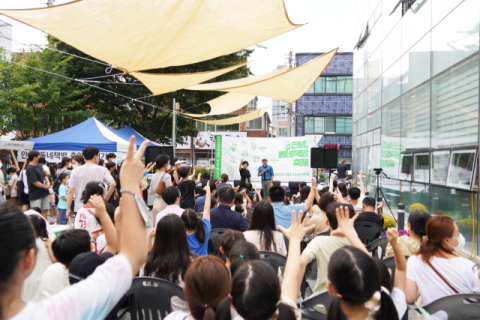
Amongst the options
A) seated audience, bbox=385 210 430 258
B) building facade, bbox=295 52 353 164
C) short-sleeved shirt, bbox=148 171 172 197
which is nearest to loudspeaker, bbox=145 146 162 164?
short-sleeved shirt, bbox=148 171 172 197

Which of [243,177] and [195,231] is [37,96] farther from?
[195,231]

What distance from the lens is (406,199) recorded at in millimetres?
9750

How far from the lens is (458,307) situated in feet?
7.00

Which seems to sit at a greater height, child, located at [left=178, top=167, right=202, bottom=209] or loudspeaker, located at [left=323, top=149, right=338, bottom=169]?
loudspeaker, located at [left=323, top=149, right=338, bottom=169]

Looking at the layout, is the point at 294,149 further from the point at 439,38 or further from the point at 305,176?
the point at 439,38

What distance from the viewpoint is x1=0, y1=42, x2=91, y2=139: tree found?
15.9 meters

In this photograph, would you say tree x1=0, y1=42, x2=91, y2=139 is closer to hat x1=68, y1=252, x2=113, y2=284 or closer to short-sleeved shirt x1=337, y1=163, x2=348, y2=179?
short-sleeved shirt x1=337, y1=163, x2=348, y2=179

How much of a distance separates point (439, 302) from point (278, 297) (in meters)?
1.22

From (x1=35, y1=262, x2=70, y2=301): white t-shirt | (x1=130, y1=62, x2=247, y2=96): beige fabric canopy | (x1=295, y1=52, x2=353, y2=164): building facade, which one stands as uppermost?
(x1=295, y1=52, x2=353, y2=164): building facade

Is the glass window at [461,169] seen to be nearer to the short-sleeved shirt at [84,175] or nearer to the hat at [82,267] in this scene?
the short-sleeved shirt at [84,175]

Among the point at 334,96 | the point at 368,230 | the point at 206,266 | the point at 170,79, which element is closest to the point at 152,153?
the point at 170,79

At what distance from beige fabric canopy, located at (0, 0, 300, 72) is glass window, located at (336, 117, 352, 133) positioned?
3501 cm

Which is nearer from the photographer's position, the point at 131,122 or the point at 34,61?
the point at 34,61

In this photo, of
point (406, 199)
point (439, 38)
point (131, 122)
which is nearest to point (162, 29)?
point (439, 38)
